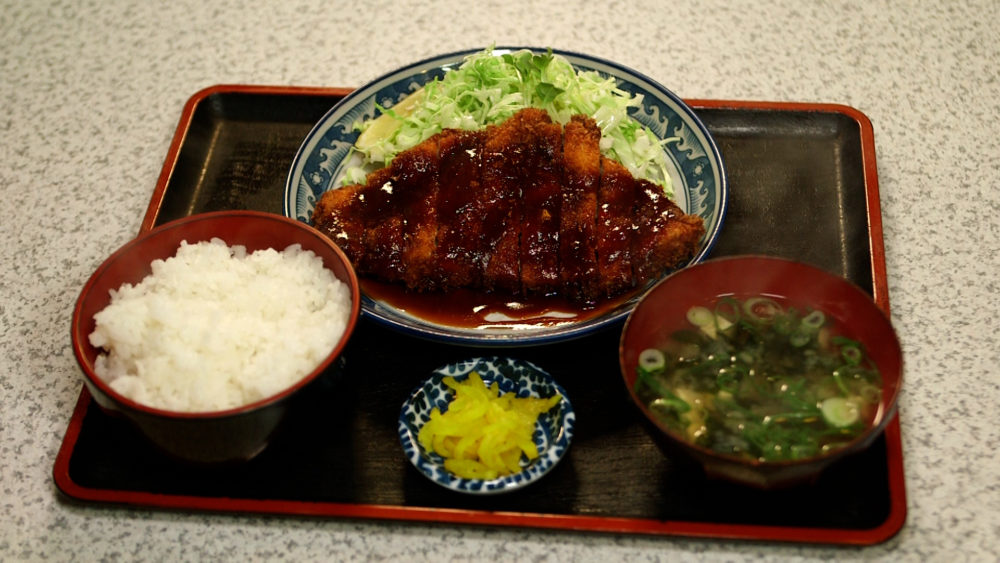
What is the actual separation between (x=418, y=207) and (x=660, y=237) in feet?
2.48

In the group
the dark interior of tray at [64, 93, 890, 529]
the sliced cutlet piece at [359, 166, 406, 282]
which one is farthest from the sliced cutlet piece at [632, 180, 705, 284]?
the sliced cutlet piece at [359, 166, 406, 282]

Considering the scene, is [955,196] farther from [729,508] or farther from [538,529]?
[538,529]

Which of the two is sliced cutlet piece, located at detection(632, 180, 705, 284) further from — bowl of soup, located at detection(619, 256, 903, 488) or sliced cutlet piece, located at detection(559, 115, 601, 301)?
bowl of soup, located at detection(619, 256, 903, 488)

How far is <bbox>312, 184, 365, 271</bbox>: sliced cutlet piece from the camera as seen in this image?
2592 millimetres

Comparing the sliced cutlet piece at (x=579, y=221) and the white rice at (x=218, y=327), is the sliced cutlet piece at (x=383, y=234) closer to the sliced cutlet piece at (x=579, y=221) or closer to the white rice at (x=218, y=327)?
the white rice at (x=218, y=327)

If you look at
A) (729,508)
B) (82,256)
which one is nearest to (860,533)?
(729,508)

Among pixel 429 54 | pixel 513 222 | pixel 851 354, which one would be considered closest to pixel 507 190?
pixel 513 222

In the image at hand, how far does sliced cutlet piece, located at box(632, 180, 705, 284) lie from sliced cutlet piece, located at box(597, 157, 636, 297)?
0.03 m

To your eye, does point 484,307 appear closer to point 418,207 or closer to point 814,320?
point 418,207

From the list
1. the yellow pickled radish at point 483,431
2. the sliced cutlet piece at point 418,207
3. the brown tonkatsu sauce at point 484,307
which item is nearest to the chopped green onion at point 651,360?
the yellow pickled radish at point 483,431

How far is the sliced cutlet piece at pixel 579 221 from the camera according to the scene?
8.23 ft

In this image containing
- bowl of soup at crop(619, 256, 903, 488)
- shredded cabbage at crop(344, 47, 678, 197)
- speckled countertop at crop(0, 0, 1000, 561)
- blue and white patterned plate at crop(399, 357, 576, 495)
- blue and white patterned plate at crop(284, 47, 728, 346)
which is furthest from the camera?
shredded cabbage at crop(344, 47, 678, 197)

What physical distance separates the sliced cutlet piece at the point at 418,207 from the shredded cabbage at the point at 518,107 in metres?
0.22

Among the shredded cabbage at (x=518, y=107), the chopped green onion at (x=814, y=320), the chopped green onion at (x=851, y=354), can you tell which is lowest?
the chopped green onion at (x=851, y=354)
